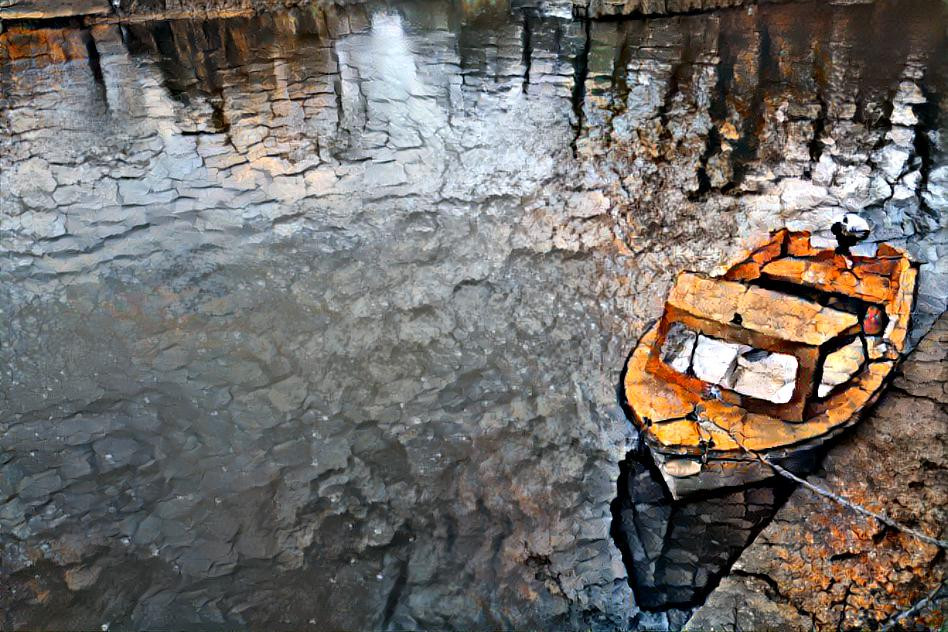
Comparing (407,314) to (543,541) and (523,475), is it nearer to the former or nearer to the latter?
(523,475)

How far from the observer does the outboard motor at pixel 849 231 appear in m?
1.23

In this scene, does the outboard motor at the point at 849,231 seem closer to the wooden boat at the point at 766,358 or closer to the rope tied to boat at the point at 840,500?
the wooden boat at the point at 766,358

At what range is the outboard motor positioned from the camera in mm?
1230

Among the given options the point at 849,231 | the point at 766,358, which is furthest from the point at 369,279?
the point at 849,231

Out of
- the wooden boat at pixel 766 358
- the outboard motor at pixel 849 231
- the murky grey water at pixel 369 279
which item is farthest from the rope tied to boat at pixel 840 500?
the outboard motor at pixel 849 231

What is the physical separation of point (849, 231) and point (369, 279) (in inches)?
36.9

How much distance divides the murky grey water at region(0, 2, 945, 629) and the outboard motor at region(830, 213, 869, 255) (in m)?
0.03

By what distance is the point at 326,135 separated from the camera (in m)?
1.43

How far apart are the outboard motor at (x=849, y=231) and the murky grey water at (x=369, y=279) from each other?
0.03 meters

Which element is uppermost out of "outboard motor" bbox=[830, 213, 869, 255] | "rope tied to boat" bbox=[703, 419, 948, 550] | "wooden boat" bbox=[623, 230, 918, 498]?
"outboard motor" bbox=[830, 213, 869, 255]

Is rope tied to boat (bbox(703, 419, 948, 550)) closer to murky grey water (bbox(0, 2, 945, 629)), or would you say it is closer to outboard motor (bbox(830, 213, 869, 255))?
murky grey water (bbox(0, 2, 945, 629))

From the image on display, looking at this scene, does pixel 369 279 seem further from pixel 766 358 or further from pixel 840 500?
pixel 840 500

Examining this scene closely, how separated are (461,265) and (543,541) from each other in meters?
0.57

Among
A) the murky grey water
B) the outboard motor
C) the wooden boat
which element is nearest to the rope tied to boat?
the wooden boat
